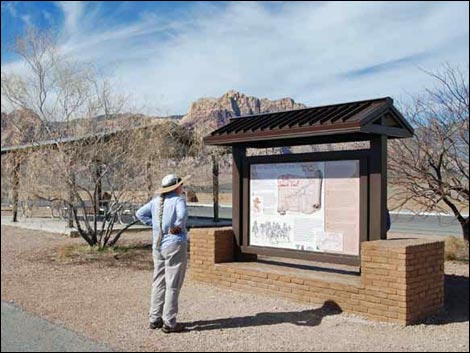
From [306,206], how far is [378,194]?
1.17 meters

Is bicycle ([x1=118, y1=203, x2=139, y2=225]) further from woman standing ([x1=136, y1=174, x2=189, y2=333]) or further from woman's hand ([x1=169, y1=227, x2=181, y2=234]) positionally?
woman's hand ([x1=169, y1=227, x2=181, y2=234])

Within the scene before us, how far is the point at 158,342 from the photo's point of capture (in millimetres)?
5773

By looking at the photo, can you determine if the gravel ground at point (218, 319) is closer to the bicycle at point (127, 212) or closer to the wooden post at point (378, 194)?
the wooden post at point (378, 194)

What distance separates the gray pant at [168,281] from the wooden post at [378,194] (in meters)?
2.67

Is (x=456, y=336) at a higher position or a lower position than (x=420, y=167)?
lower

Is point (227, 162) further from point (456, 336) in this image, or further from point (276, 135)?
point (456, 336)

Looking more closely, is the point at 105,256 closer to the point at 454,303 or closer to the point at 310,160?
the point at 310,160

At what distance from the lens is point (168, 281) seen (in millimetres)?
6176

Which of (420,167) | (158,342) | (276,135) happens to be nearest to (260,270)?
(276,135)

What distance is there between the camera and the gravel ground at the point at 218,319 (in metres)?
5.75

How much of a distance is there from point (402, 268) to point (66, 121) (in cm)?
858

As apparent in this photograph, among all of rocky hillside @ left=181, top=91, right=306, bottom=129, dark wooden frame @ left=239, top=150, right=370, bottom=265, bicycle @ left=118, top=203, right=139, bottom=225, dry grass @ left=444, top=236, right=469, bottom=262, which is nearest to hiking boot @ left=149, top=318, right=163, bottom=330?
dark wooden frame @ left=239, top=150, right=370, bottom=265

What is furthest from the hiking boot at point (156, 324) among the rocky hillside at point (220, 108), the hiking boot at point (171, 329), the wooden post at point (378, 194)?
the rocky hillside at point (220, 108)

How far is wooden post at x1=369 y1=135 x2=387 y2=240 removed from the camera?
24.2 feet
